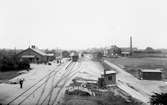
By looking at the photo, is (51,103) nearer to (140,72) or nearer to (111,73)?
(111,73)

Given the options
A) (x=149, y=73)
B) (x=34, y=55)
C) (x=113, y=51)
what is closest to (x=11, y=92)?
(x=149, y=73)

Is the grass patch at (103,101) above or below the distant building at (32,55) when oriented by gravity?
below

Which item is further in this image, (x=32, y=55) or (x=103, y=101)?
(x=32, y=55)

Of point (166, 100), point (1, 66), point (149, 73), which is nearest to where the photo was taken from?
point (166, 100)

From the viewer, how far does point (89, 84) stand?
25.2 metres

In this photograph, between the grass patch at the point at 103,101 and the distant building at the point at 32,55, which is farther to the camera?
the distant building at the point at 32,55

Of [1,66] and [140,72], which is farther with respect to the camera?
[1,66]

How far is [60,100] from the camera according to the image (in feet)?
57.6

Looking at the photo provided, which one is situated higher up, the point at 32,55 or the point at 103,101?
the point at 32,55

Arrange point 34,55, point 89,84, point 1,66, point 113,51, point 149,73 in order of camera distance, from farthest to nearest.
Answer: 1. point 113,51
2. point 34,55
3. point 1,66
4. point 149,73
5. point 89,84

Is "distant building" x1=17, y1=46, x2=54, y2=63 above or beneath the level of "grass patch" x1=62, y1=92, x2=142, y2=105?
above

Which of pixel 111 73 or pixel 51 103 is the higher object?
pixel 111 73

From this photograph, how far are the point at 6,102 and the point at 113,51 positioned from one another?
322 ft

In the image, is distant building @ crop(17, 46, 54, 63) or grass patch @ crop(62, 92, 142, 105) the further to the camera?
distant building @ crop(17, 46, 54, 63)
